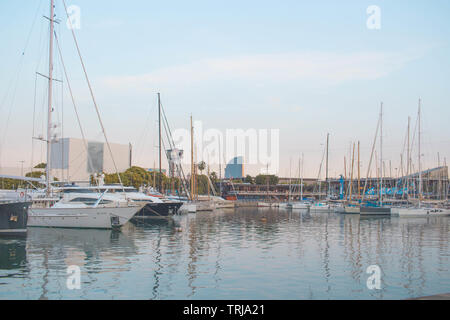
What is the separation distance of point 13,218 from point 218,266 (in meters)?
16.4

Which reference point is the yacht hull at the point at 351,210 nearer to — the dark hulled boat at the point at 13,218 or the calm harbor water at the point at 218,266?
the calm harbor water at the point at 218,266

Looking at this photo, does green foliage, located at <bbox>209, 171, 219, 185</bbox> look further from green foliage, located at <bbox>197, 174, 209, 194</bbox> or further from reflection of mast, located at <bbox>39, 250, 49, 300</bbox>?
reflection of mast, located at <bbox>39, 250, 49, 300</bbox>

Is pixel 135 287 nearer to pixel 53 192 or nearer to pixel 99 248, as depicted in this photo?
pixel 99 248

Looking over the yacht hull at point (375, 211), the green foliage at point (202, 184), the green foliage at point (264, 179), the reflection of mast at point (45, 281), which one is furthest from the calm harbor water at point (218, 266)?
the green foliage at point (264, 179)

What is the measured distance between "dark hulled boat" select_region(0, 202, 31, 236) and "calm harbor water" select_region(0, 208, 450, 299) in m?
1.17

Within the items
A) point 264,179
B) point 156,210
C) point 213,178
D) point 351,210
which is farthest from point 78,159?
point 156,210

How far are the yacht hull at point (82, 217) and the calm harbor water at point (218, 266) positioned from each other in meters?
2.10

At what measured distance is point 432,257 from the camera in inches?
923

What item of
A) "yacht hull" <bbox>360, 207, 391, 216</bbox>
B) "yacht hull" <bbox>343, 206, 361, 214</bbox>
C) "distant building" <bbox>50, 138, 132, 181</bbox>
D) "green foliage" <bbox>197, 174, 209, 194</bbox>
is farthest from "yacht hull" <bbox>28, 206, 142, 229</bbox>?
"distant building" <bbox>50, 138, 132, 181</bbox>

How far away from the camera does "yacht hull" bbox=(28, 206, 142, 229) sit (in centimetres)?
3447

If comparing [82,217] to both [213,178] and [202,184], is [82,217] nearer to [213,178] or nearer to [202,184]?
[202,184]

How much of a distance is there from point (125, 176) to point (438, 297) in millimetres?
100648

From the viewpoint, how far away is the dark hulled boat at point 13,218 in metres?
28.7
